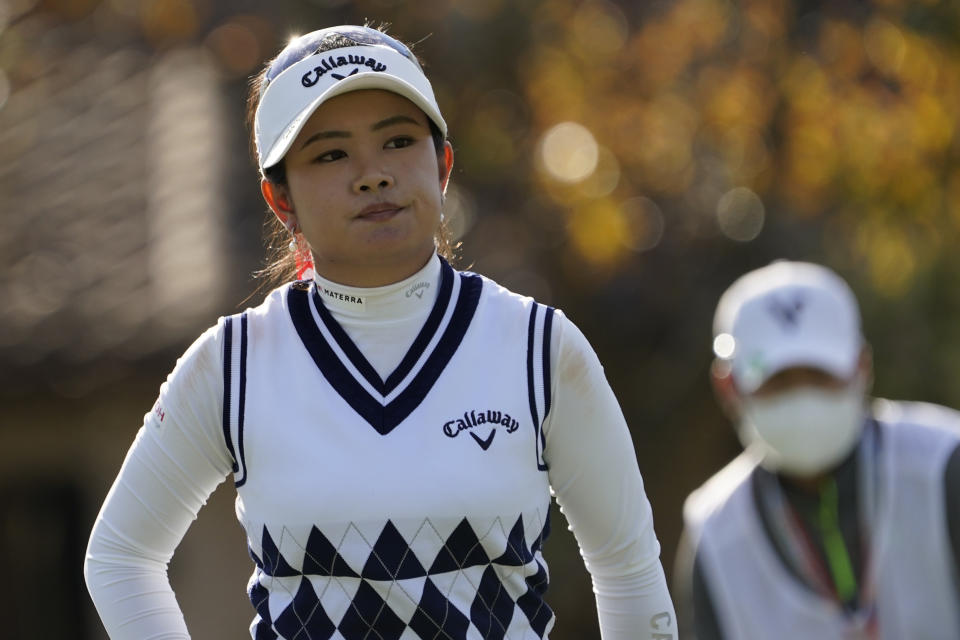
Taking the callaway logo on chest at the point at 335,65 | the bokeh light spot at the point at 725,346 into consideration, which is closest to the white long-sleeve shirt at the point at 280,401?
the callaway logo on chest at the point at 335,65

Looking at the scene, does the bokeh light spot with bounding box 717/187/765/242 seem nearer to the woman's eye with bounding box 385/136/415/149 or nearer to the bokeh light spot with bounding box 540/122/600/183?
the bokeh light spot with bounding box 540/122/600/183

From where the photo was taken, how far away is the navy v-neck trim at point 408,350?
292 centimetres

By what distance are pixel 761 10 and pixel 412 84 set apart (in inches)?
269

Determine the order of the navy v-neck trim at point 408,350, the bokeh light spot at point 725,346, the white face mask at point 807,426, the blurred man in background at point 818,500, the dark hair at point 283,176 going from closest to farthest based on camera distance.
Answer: the navy v-neck trim at point 408,350 → the dark hair at point 283,176 → the blurred man in background at point 818,500 → the white face mask at point 807,426 → the bokeh light spot at point 725,346

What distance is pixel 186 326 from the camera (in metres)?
8.27

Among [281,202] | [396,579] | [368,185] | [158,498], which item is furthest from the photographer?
[281,202]

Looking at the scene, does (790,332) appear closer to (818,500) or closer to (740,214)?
(818,500)

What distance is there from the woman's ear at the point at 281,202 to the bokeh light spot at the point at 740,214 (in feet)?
21.1

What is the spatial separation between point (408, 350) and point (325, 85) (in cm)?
48

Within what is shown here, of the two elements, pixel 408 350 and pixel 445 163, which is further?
pixel 445 163

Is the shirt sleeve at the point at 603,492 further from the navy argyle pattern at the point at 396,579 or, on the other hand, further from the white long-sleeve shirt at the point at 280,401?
the navy argyle pattern at the point at 396,579

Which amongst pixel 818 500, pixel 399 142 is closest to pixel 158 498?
pixel 399 142

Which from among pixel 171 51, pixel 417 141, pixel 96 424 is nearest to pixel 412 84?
pixel 417 141

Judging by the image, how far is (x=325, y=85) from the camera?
295cm
